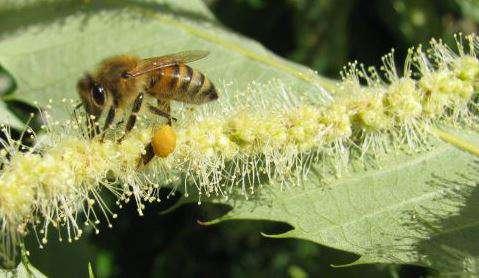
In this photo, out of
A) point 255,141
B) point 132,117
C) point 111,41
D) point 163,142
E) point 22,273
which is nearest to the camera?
point 22,273

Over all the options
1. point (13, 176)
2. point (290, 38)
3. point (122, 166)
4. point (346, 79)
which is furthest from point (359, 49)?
point (13, 176)

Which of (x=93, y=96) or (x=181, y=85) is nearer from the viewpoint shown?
(x=93, y=96)

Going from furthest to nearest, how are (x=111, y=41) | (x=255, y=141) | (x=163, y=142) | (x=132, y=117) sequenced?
1. (x=111, y=41)
2. (x=255, y=141)
3. (x=132, y=117)
4. (x=163, y=142)

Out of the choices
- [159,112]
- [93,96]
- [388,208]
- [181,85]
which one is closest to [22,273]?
[93,96]

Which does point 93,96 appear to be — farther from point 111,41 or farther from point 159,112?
point 111,41

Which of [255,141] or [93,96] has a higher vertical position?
[93,96]

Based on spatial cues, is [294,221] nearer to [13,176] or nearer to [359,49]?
[13,176]

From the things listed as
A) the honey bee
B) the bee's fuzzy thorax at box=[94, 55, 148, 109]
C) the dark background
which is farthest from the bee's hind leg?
the dark background
